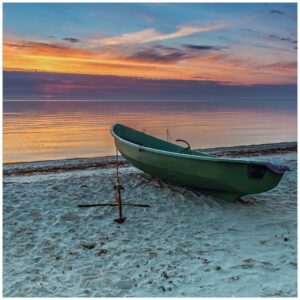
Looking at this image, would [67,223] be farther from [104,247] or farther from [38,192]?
[38,192]

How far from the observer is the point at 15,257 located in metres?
5.60

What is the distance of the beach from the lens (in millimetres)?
4754

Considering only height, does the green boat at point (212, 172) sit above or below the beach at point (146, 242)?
above

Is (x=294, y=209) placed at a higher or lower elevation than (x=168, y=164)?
lower

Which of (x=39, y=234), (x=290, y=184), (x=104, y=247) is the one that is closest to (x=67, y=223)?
(x=39, y=234)

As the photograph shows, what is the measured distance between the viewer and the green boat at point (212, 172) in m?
7.31

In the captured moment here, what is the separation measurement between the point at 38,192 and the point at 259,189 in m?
4.61

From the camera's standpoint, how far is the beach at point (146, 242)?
4.75 metres

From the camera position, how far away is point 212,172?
300 inches

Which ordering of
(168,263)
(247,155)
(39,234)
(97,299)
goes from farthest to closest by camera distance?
(247,155) < (39,234) < (168,263) < (97,299)

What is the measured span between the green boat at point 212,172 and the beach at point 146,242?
1.07 ft

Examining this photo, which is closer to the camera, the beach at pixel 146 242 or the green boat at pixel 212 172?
the beach at pixel 146 242

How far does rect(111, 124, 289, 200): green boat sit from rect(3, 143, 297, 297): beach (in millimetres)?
325

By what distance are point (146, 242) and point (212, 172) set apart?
2206mm
